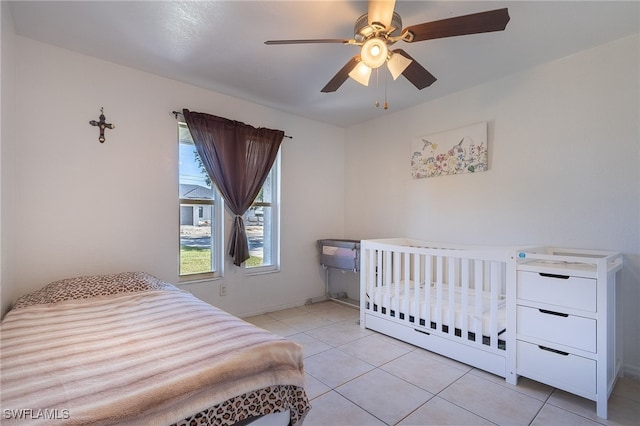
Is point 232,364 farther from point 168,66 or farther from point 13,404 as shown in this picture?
point 168,66

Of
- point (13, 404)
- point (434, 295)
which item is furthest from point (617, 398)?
point (13, 404)

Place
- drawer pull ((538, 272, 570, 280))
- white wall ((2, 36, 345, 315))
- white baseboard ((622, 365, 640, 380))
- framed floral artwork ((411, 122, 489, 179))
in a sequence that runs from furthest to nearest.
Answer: framed floral artwork ((411, 122, 489, 179)) → white wall ((2, 36, 345, 315)) → white baseboard ((622, 365, 640, 380)) → drawer pull ((538, 272, 570, 280))

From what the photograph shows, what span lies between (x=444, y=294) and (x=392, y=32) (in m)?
2.21

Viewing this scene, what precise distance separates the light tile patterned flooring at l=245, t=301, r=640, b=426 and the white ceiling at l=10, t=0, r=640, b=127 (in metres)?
2.40

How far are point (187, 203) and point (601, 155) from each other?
3566mm

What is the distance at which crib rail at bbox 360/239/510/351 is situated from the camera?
86.3 inches

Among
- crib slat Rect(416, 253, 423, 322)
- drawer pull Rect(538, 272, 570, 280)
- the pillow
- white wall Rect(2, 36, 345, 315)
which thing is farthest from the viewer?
crib slat Rect(416, 253, 423, 322)

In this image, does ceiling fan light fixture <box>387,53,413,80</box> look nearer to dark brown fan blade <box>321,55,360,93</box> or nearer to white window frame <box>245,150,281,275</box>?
dark brown fan blade <box>321,55,360,93</box>

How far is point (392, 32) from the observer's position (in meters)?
1.68

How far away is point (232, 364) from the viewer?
1.19 metres

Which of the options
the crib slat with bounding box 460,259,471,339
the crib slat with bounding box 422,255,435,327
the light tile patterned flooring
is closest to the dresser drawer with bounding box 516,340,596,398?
the light tile patterned flooring

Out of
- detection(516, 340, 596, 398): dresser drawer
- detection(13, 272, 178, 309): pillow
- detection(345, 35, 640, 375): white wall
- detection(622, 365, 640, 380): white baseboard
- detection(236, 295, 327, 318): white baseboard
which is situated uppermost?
detection(345, 35, 640, 375): white wall

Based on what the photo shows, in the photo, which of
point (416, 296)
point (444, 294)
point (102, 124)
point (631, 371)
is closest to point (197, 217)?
point (102, 124)

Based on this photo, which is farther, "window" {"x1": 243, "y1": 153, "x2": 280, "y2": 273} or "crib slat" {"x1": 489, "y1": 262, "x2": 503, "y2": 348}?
"window" {"x1": 243, "y1": 153, "x2": 280, "y2": 273}
